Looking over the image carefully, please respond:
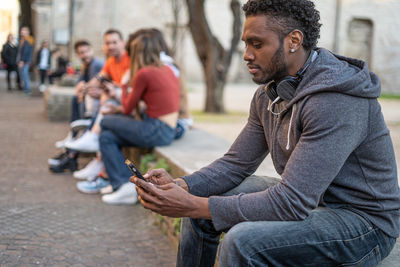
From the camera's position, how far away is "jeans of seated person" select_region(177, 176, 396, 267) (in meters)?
1.91

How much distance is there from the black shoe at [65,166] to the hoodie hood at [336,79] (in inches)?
165

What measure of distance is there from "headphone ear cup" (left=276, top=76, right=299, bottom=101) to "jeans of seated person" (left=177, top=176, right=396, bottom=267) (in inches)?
19.6

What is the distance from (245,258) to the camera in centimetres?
189

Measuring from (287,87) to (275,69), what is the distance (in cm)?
9

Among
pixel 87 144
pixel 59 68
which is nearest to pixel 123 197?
pixel 87 144

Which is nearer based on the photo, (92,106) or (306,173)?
(306,173)

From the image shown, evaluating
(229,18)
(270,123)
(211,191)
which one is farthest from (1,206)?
(229,18)

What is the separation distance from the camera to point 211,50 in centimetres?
1020

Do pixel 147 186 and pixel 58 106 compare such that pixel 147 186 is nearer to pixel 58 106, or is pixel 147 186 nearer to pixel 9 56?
pixel 58 106

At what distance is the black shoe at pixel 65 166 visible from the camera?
5758 millimetres

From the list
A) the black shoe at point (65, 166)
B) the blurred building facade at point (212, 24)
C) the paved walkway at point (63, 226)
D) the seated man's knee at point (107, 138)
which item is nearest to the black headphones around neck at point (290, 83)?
the paved walkway at point (63, 226)

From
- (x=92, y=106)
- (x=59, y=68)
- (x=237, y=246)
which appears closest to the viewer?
(x=237, y=246)

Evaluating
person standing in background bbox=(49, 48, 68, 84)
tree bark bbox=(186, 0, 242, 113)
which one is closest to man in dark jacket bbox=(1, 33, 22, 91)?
person standing in background bbox=(49, 48, 68, 84)

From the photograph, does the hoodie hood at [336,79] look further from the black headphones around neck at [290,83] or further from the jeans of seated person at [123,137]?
the jeans of seated person at [123,137]
